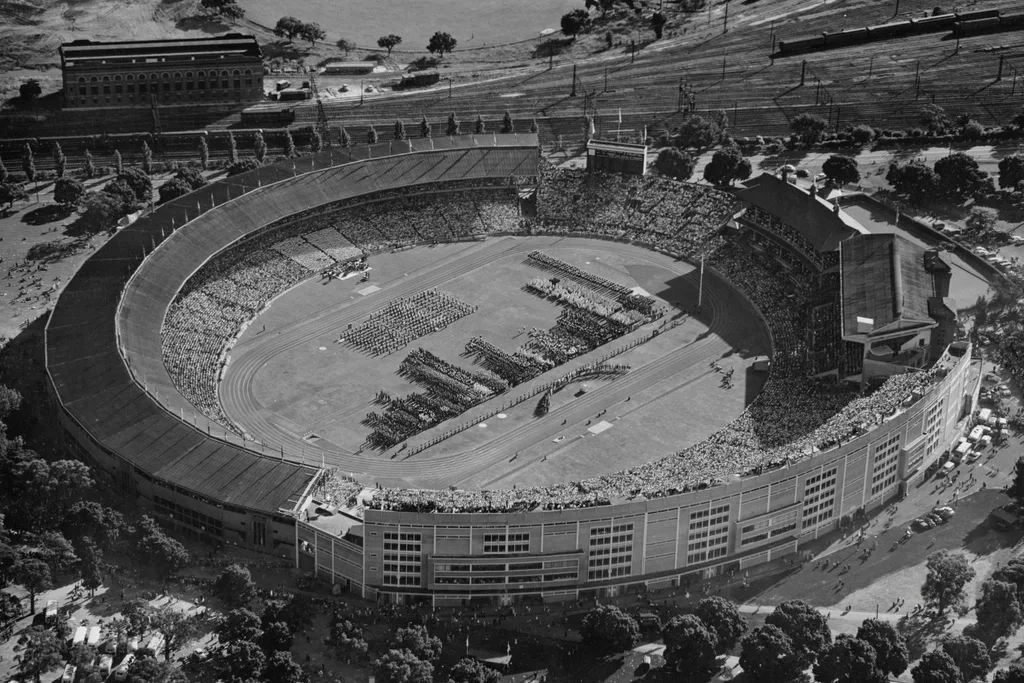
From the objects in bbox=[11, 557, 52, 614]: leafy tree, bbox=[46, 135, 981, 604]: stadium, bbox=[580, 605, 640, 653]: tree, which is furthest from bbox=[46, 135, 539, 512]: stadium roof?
bbox=[580, 605, 640, 653]: tree

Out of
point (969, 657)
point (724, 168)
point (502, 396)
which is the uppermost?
point (724, 168)

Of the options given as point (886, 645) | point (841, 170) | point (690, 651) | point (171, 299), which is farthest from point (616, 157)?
point (886, 645)

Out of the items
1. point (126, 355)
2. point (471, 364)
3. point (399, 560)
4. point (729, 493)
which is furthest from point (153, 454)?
point (729, 493)

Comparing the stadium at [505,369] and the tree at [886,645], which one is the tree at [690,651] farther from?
the tree at [886,645]

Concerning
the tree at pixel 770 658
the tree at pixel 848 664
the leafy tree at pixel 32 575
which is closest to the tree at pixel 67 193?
the leafy tree at pixel 32 575

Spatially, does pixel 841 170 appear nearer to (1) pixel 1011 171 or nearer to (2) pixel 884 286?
(1) pixel 1011 171
